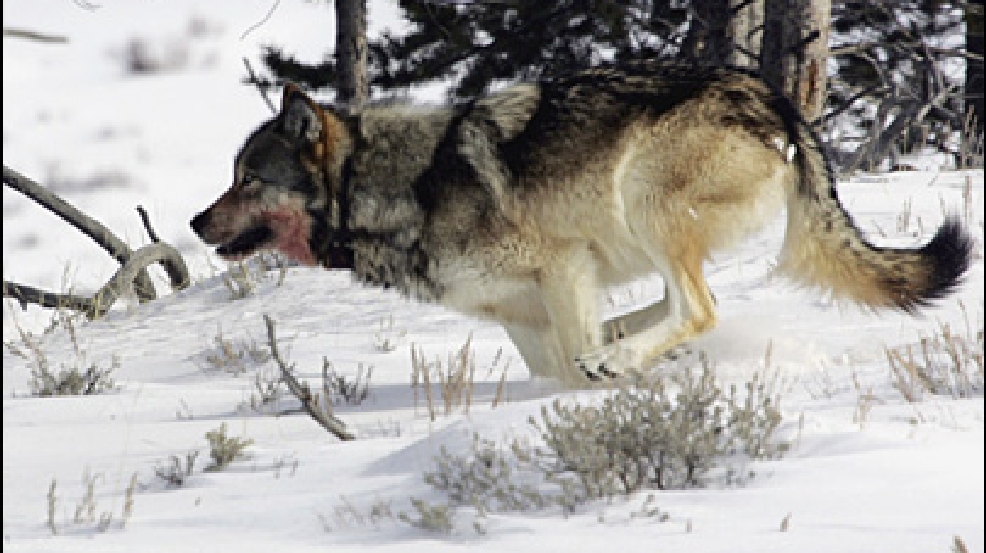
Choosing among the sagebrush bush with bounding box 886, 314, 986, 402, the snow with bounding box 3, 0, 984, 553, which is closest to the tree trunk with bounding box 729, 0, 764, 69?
the snow with bounding box 3, 0, 984, 553

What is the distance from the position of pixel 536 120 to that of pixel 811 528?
10.0 ft

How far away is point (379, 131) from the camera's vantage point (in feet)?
19.8

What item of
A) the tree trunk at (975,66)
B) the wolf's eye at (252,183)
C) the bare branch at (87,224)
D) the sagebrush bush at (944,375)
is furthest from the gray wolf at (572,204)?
the tree trunk at (975,66)

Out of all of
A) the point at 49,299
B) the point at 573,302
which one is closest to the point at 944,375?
the point at 573,302

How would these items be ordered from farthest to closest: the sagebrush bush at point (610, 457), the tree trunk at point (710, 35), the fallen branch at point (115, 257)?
the tree trunk at point (710, 35), the fallen branch at point (115, 257), the sagebrush bush at point (610, 457)

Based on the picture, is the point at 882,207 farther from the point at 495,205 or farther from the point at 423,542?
the point at 423,542

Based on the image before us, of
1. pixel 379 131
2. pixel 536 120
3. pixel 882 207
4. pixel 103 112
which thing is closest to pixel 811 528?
pixel 536 120

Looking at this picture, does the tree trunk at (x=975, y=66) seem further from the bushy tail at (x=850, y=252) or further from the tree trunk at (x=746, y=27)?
the bushy tail at (x=850, y=252)

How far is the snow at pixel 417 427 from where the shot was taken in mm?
3225

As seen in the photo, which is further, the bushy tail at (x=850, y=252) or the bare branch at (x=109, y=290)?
the bare branch at (x=109, y=290)

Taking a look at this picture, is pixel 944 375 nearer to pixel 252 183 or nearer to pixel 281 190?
pixel 281 190

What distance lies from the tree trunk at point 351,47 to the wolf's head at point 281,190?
558 cm

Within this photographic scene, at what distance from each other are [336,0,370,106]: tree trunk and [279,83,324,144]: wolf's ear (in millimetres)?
5621

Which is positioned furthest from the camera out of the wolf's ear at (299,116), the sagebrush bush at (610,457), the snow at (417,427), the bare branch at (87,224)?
the bare branch at (87,224)
